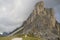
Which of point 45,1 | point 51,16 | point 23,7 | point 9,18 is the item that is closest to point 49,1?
point 45,1

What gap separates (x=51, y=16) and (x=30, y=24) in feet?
1.73

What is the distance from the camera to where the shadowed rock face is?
12.3 ft

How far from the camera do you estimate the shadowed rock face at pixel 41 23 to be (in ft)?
12.3

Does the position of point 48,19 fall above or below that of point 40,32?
above

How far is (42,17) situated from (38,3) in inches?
13.6

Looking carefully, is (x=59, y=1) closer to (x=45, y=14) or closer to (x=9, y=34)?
(x=45, y=14)

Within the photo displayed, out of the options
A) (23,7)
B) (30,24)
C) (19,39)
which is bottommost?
(19,39)

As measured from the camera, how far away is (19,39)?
12.4 feet

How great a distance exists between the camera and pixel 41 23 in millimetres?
3801

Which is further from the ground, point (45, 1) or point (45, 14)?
point (45, 1)

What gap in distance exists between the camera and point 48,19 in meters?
3.83

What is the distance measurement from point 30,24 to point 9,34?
1.75 ft

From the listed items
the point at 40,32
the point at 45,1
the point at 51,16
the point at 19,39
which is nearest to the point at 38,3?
the point at 45,1

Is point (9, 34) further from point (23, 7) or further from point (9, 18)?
point (23, 7)
